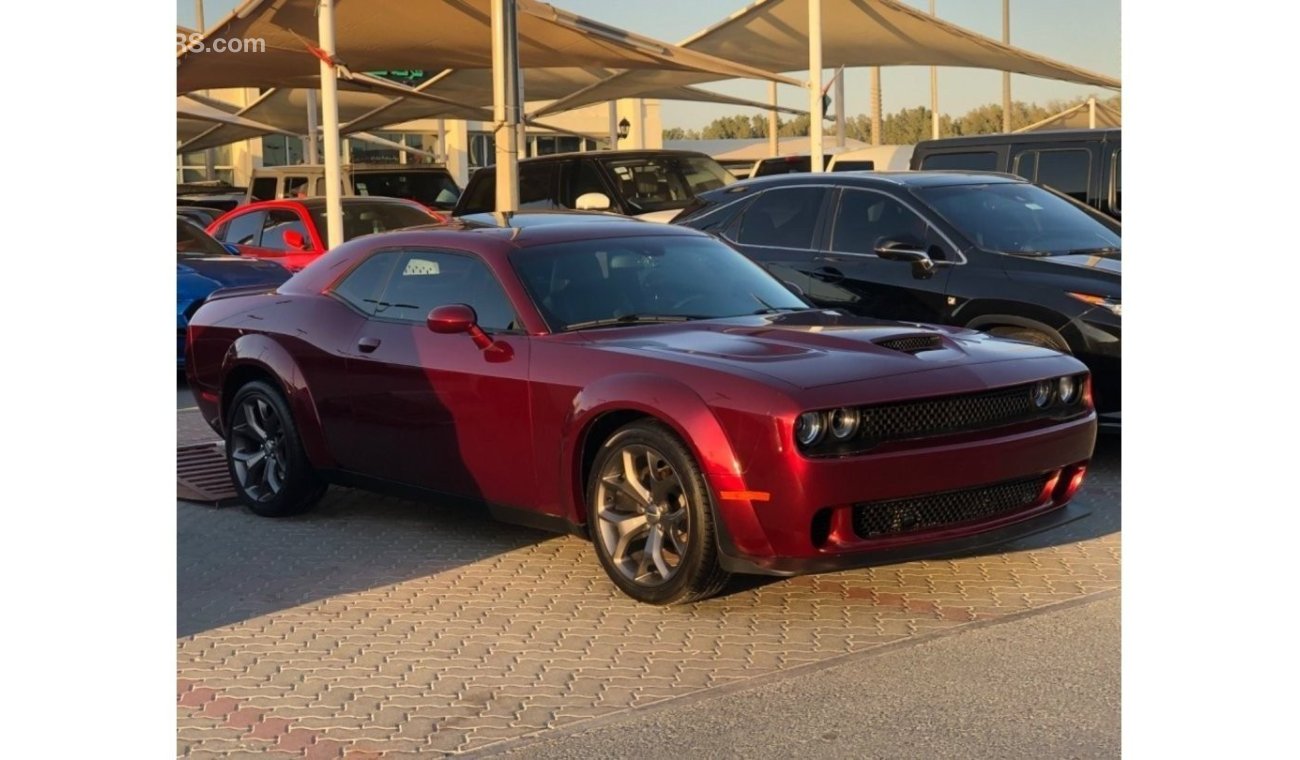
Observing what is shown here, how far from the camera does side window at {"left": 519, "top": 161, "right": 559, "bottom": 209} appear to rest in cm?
2052

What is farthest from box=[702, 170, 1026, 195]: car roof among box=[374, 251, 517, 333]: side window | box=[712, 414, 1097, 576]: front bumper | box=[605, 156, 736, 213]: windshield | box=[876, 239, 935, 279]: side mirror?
box=[605, 156, 736, 213]: windshield

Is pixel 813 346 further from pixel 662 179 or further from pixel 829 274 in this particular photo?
pixel 662 179

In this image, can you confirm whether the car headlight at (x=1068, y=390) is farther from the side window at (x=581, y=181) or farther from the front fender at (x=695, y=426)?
the side window at (x=581, y=181)

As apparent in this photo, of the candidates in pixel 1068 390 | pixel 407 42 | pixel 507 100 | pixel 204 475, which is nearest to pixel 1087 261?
pixel 1068 390

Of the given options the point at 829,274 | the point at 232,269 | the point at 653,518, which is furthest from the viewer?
the point at 232,269

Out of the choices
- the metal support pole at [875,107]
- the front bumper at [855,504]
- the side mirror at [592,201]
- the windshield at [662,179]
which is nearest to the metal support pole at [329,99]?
the side mirror at [592,201]

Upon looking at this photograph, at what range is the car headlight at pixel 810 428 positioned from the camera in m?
6.16

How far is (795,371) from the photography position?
6.39 metres

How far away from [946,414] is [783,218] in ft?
16.3

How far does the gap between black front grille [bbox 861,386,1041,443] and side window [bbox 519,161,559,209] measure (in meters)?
14.0

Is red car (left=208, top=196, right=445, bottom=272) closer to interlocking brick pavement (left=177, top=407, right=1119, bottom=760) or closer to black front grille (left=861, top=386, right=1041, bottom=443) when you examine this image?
interlocking brick pavement (left=177, top=407, right=1119, bottom=760)

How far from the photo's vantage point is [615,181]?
1995 centimetres

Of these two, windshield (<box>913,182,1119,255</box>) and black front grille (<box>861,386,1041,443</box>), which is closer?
black front grille (<box>861,386,1041,443</box>)

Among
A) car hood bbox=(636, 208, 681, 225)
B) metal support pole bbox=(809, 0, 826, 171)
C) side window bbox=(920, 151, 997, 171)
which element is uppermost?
metal support pole bbox=(809, 0, 826, 171)
